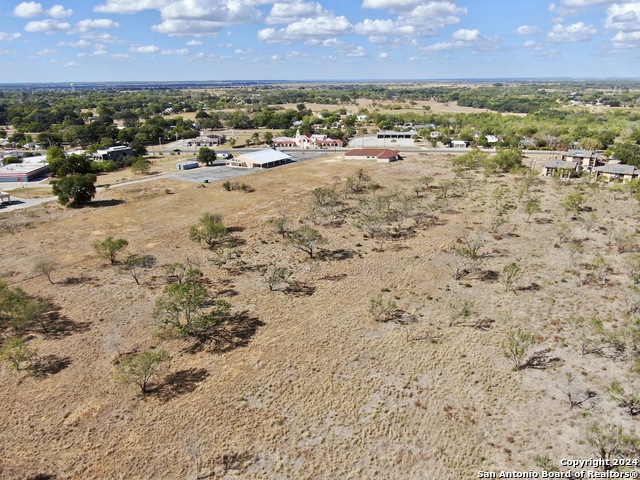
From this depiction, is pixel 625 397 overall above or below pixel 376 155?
below

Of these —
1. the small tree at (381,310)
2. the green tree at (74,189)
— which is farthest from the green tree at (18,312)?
the green tree at (74,189)

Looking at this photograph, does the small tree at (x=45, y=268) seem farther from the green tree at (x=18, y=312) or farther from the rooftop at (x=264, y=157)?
the rooftop at (x=264, y=157)

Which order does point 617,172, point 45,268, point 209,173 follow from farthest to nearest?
point 209,173 → point 617,172 → point 45,268

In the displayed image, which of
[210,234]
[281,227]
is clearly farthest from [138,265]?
[281,227]

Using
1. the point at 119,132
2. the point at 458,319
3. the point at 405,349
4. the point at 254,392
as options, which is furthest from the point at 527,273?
the point at 119,132

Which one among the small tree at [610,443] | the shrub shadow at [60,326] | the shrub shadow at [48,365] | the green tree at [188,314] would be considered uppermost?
the green tree at [188,314]

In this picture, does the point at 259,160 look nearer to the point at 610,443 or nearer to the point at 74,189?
the point at 74,189
